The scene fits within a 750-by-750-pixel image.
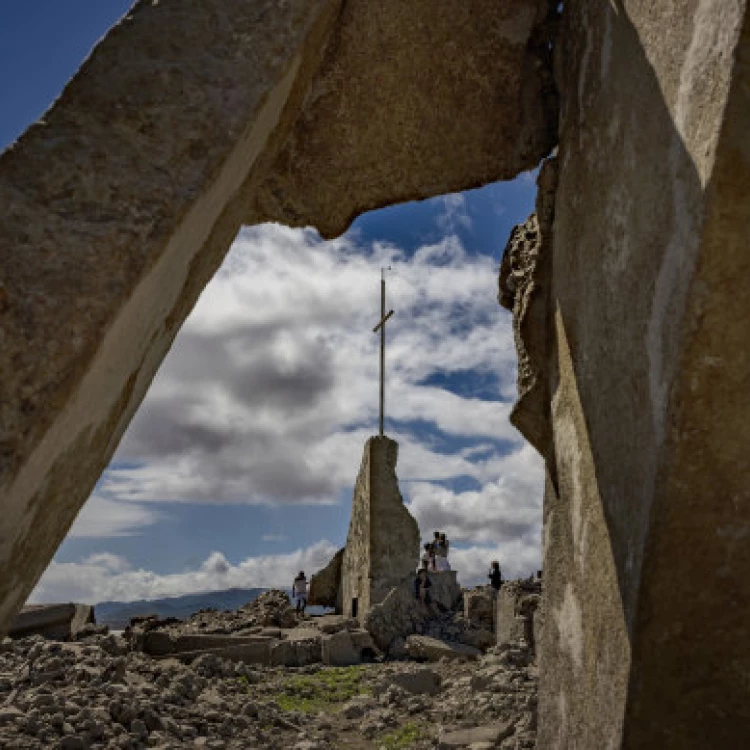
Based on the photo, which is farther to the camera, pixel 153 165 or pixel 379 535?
pixel 379 535

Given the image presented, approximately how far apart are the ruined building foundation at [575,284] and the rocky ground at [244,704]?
2763mm

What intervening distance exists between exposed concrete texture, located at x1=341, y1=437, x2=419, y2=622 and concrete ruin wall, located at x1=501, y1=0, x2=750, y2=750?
38.4ft

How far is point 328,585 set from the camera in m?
17.7

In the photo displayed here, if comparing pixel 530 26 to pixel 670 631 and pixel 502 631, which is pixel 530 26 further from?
pixel 502 631

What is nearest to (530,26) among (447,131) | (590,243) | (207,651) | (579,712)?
(447,131)

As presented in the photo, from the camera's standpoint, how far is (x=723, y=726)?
2.29 m

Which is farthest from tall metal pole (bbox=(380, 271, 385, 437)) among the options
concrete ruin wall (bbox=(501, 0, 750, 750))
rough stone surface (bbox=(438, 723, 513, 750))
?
concrete ruin wall (bbox=(501, 0, 750, 750))

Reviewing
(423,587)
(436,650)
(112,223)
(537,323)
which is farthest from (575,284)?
(423,587)

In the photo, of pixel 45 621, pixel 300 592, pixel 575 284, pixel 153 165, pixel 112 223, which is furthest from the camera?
pixel 300 592

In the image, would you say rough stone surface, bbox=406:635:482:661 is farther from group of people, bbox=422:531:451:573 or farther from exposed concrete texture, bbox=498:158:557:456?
exposed concrete texture, bbox=498:158:557:456

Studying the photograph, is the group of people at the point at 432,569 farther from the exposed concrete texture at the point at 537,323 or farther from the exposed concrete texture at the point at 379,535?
the exposed concrete texture at the point at 537,323

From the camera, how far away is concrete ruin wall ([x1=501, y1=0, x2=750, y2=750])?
2.02 metres

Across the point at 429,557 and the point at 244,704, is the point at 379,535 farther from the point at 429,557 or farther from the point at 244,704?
the point at 244,704

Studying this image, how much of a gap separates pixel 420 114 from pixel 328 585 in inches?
608
